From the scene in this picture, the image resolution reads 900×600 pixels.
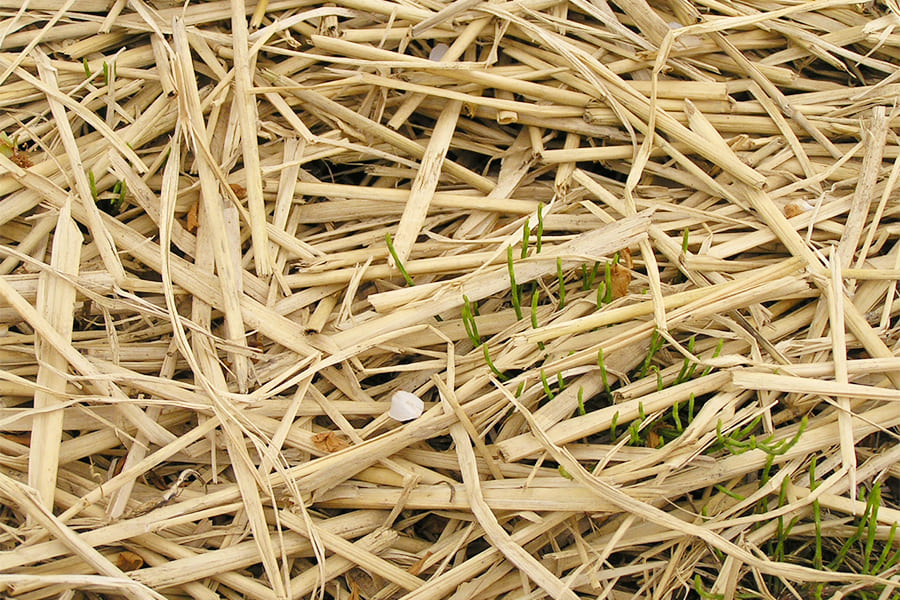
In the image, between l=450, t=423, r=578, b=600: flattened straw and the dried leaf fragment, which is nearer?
l=450, t=423, r=578, b=600: flattened straw

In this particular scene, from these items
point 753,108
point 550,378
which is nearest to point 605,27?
point 753,108

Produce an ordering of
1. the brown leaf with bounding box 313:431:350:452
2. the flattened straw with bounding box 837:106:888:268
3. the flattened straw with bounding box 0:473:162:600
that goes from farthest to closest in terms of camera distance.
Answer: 1. the flattened straw with bounding box 837:106:888:268
2. the brown leaf with bounding box 313:431:350:452
3. the flattened straw with bounding box 0:473:162:600

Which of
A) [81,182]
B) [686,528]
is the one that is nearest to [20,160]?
[81,182]

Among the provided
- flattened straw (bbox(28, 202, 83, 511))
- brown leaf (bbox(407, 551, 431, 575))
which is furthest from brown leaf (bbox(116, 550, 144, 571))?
brown leaf (bbox(407, 551, 431, 575))

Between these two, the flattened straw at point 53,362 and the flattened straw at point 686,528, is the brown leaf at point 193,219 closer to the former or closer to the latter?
the flattened straw at point 53,362

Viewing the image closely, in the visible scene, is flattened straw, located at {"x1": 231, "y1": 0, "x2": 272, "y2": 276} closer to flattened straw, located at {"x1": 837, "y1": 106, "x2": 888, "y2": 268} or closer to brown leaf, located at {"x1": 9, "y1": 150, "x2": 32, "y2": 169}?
brown leaf, located at {"x1": 9, "y1": 150, "x2": 32, "y2": 169}

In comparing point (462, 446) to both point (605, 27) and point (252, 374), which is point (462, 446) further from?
point (605, 27)

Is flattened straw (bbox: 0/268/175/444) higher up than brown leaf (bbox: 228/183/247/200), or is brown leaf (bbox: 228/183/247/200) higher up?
brown leaf (bbox: 228/183/247/200)

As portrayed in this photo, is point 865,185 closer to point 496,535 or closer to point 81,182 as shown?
point 496,535
